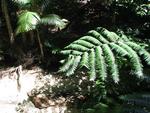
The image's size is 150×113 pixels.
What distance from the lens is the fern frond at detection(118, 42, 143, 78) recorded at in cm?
355

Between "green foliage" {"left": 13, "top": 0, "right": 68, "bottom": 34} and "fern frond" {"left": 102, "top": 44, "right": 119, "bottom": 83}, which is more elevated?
"green foliage" {"left": 13, "top": 0, "right": 68, "bottom": 34}

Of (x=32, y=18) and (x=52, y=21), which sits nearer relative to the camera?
(x=32, y=18)

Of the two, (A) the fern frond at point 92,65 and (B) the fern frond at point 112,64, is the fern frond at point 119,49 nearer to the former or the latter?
(B) the fern frond at point 112,64

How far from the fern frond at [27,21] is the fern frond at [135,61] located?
4293mm

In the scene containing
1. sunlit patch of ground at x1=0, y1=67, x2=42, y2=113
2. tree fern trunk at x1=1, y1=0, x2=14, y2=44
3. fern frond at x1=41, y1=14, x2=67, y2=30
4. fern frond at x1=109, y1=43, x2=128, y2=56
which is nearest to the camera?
fern frond at x1=109, y1=43, x2=128, y2=56

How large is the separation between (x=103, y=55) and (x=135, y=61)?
41cm

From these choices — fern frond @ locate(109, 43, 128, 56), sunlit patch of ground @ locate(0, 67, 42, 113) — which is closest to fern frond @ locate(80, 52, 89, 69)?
fern frond @ locate(109, 43, 128, 56)

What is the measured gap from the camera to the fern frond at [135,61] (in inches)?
140

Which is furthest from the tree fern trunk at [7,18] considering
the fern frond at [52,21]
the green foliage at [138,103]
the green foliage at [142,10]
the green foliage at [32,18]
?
the green foliage at [138,103]

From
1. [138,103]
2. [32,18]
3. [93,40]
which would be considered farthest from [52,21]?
[138,103]

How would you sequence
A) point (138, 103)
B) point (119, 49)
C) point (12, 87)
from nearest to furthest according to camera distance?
point (138, 103)
point (119, 49)
point (12, 87)

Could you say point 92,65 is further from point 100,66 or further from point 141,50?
point 141,50

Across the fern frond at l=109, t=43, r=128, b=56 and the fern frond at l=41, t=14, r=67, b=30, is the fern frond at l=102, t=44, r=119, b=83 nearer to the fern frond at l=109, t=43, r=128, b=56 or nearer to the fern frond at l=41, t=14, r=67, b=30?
the fern frond at l=109, t=43, r=128, b=56

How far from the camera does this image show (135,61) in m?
3.67
